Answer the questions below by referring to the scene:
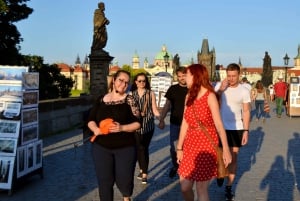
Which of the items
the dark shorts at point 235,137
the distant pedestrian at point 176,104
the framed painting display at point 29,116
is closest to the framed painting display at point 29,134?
the framed painting display at point 29,116

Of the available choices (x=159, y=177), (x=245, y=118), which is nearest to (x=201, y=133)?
(x=245, y=118)

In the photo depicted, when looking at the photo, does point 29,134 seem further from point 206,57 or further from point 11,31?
point 206,57

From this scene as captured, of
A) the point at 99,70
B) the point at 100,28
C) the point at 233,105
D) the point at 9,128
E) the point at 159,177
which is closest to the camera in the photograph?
the point at 233,105

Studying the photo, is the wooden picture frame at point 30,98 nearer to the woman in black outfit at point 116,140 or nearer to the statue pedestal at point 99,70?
the woman in black outfit at point 116,140

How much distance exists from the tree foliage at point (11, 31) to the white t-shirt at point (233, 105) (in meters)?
17.2

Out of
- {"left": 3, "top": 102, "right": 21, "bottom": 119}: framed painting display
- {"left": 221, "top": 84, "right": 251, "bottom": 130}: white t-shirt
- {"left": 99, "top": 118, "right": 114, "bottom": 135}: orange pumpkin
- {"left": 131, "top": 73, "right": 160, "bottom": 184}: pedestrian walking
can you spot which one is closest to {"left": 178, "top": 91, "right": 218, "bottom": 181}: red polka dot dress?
{"left": 99, "top": 118, "right": 114, "bottom": 135}: orange pumpkin

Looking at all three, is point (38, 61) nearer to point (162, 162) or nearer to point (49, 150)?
point (49, 150)

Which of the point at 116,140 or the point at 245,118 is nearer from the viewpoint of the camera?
the point at 116,140

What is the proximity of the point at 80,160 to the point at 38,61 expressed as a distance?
1928cm

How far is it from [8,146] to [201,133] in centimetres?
343

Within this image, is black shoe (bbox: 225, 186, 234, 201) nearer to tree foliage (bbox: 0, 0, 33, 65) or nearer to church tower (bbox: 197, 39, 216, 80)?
tree foliage (bbox: 0, 0, 33, 65)

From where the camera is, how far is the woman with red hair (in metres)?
4.99

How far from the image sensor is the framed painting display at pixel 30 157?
307 inches

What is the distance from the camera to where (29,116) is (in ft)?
26.0
